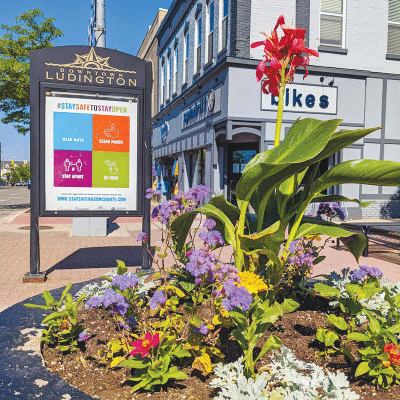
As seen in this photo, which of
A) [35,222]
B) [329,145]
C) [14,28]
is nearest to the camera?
[329,145]

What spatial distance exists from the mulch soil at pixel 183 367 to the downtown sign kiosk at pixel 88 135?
7.04 ft

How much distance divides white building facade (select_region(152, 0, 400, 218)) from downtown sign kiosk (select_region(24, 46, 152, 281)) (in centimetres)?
808

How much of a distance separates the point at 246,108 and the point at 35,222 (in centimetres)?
935

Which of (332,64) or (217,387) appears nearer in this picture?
(217,387)

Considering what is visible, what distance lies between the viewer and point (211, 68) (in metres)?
14.2

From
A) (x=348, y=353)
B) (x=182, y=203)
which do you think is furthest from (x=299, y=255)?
(x=182, y=203)

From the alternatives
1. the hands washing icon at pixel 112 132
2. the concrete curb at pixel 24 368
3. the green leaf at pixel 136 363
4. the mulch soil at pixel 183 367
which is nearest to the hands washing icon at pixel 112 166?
the hands washing icon at pixel 112 132

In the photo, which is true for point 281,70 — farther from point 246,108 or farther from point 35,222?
point 246,108

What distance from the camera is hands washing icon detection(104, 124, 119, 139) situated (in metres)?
5.14

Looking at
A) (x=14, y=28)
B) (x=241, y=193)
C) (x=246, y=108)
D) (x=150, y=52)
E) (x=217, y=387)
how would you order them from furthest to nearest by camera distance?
(x=150, y=52)
(x=14, y=28)
(x=246, y=108)
(x=241, y=193)
(x=217, y=387)

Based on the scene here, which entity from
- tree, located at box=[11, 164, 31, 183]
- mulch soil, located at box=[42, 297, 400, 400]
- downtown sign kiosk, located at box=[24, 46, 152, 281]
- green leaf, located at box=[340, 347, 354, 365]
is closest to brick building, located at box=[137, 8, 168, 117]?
downtown sign kiosk, located at box=[24, 46, 152, 281]

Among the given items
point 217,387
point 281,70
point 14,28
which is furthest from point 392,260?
point 14,28

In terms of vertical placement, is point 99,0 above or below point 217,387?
above

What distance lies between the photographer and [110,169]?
17.0 feet
